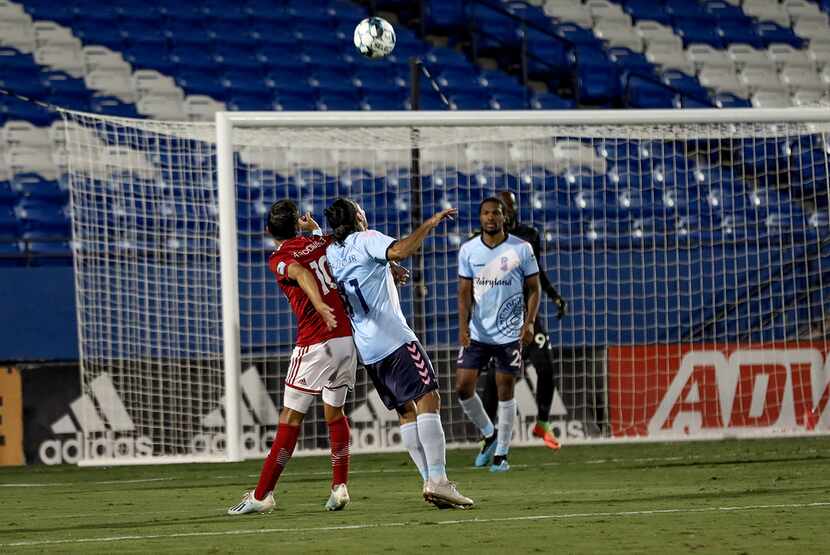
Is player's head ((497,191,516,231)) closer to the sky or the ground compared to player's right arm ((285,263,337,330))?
closer to the sky

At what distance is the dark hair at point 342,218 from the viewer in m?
7.64

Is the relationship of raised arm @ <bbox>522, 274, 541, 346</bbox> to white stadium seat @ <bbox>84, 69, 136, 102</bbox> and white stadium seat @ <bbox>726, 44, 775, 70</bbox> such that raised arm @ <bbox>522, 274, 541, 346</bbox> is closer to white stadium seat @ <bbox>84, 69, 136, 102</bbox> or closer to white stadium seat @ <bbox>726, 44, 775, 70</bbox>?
white stadium seat @ <bbox>84, 69, 136, 102</bbox>

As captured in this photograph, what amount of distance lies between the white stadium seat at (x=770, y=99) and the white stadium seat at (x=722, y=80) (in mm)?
164

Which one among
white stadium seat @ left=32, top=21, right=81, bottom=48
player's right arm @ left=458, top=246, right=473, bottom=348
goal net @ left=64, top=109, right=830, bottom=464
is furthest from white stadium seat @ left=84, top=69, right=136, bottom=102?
player's right arm @ left=458, top=246, right=473, bottom=348

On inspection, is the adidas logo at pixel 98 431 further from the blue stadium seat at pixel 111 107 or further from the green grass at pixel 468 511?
the blue stadium seat at pixel 111 107

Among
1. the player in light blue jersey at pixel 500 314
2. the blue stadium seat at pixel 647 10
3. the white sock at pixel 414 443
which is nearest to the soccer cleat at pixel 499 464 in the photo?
the player in light blue jersey at pixel 500 314

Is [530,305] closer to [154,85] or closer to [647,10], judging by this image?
[154,85]

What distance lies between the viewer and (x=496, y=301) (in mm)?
10078

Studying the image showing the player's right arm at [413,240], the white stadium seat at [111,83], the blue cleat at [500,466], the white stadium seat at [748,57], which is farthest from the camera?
the white stadium seat at [748,57]

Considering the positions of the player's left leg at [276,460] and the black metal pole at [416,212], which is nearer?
the player's left leg at [276,460]

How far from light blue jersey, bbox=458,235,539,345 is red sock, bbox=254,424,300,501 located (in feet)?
8.44

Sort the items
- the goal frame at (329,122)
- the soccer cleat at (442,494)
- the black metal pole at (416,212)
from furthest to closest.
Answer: the black metal pole at (416,212) < the goal frame at (329,122) < the soccer cleat at (442,494)

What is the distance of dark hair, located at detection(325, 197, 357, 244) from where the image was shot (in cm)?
764

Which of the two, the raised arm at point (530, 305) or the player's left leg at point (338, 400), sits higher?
the raised arm at point (530, 305)
